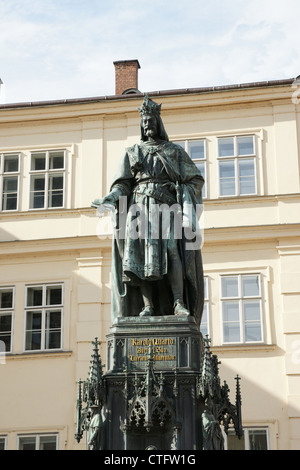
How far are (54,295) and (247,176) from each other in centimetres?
560

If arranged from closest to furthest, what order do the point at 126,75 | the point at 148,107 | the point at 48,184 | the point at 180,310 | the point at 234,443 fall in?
1. the point at 180,310
2. the point at 148,107
3. the point at 234,443
4. the point at 48,184
5. the point at 126,75

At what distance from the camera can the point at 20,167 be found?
2350 cm

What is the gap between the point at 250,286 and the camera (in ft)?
70.1

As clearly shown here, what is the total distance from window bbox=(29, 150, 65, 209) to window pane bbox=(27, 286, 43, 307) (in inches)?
86.0

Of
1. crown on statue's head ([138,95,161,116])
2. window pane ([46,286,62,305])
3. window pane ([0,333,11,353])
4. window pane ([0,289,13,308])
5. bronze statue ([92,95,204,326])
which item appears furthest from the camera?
window pane ([0,289,13,308])

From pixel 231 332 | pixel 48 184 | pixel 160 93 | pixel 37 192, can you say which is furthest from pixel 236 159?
pixel 37 192

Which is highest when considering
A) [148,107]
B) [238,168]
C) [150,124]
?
[238,168]

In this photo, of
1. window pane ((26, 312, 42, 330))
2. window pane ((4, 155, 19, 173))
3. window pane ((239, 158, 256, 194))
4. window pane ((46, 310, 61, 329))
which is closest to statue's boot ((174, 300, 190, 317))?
window pane ((46, 310, 61, 329))

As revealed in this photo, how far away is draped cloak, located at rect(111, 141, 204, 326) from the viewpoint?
9.45 metres

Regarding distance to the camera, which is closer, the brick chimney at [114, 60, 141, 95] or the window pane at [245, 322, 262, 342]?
the window pane at [245, 322, 262, 342]

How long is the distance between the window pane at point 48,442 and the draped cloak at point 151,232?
12023 mm

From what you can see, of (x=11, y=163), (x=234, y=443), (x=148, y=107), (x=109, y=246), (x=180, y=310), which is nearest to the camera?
(x=180, y=310)

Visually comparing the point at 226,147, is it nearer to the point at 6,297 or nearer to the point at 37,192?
the point at 37,192

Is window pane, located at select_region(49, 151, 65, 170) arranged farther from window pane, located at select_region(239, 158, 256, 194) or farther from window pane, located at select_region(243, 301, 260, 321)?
window pane, located at select_region(243, 301, 260, 321)
